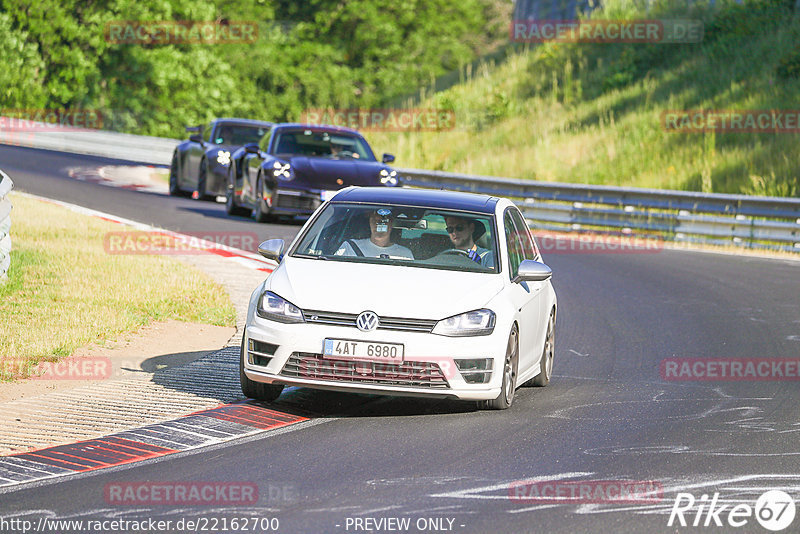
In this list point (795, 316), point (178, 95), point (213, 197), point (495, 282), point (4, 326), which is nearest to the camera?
point (495, 282)

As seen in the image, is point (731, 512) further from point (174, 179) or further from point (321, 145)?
point (174, 179)

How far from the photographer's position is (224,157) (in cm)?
2542

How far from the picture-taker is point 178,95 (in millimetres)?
58219

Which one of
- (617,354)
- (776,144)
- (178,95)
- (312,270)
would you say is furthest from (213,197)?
(178,95)

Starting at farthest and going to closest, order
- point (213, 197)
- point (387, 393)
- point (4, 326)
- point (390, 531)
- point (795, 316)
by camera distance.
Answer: point (213, 197), point (795, 316), point (4, 326), point (387, 393), point (390, 531)

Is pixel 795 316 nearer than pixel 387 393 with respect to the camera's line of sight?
No

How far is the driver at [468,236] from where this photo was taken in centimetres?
955

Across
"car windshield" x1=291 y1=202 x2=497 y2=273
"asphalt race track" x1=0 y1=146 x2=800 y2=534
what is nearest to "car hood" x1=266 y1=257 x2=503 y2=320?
"car windshield" x1=291 y1=202 x2=497 y2=273

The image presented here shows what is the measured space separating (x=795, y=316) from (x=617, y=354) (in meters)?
3.76

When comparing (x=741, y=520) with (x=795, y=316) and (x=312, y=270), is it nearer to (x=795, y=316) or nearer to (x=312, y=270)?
(x=312, y=270)

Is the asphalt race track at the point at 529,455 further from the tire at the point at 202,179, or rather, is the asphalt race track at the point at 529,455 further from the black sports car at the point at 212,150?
the tire at the point at 202,179

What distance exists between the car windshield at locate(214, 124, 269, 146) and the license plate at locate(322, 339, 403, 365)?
58.7 feet

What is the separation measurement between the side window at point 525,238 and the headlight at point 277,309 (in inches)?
95.1

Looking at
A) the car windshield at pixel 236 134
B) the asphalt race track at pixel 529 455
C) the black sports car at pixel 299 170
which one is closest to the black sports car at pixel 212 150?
the car windshield at pixel 236 134
